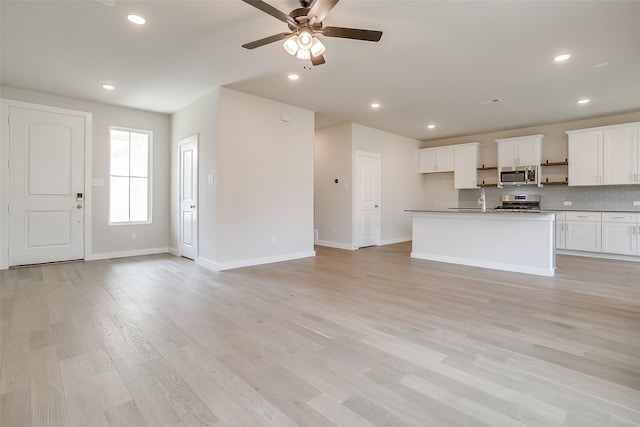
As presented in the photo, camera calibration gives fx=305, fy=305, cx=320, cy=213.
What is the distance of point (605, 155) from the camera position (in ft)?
19.5

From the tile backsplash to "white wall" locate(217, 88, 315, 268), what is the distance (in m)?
5.12

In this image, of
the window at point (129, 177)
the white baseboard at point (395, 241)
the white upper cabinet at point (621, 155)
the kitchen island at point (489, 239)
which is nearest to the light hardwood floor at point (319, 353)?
the kitchen island at point (489, 239)

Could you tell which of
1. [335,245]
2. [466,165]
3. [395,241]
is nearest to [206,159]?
[335,245]

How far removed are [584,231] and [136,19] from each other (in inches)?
313

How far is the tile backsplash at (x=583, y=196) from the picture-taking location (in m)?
6.09

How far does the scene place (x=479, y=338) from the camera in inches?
94.2

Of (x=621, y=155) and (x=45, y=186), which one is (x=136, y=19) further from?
(x=621, y=155)

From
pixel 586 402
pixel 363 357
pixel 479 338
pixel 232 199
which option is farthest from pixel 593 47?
pixel 232 199

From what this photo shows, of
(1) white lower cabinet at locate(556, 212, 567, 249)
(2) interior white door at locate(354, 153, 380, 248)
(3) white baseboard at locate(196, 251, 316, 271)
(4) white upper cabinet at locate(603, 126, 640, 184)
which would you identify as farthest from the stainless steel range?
(3) white baseboard at locate(196, 251, 316, 271)

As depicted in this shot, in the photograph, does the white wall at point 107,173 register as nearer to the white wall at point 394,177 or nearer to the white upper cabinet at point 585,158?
the white wall at point 394,177

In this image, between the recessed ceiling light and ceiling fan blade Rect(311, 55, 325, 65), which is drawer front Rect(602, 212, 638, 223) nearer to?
ceiling fan blade Rect(311, 55, 325, 65)

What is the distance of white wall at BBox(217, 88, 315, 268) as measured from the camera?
4.73 m

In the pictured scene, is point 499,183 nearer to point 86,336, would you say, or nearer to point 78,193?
point 86,336

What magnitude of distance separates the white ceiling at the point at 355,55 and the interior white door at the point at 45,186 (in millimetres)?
602
